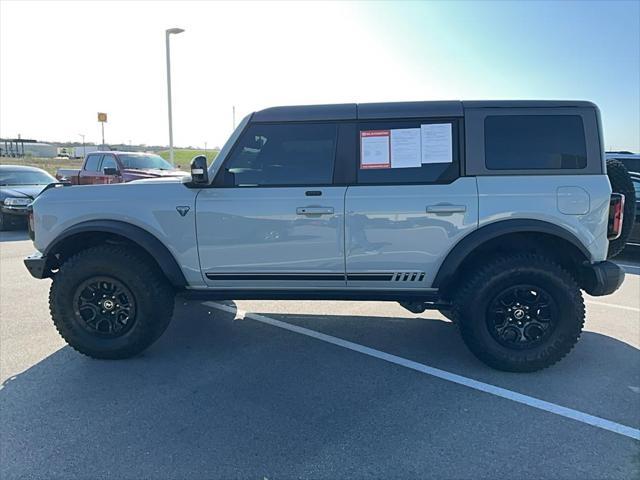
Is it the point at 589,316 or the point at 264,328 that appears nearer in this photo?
the point at 264,328

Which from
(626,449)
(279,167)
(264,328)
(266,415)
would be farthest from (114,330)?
(626,449)

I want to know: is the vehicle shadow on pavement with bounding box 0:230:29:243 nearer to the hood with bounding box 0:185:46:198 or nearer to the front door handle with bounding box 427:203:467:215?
the hood with bounding box 0:185:46:198

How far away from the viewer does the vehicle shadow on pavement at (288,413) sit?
2416 mm

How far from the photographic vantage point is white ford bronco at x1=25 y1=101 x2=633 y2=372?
11.0ft

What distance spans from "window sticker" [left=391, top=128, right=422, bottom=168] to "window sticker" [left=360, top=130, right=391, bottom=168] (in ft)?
0.13

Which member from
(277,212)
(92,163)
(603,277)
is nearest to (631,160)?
(603,277)

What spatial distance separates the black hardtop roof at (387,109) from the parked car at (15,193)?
9.35m

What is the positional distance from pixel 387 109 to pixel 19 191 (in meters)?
10.4

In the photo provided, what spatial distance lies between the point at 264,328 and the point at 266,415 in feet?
5.12

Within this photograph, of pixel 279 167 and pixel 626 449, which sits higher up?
pixel 279 167

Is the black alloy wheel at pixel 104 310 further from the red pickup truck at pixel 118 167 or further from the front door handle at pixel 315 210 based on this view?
the red pickup truck at pixel 118 167

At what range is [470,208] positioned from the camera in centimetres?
336

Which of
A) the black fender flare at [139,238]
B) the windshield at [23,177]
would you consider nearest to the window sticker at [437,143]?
the black fender flare at [139,238]

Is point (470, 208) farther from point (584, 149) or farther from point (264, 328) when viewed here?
point (264, 328)
